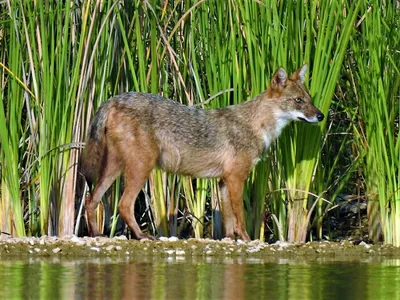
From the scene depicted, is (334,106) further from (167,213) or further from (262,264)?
(262,264)

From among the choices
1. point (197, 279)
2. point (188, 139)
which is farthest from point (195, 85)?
point (197, 279)

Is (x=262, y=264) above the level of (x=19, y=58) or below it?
below

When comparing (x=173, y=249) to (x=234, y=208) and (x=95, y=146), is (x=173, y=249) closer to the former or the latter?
(x=234, y=208)

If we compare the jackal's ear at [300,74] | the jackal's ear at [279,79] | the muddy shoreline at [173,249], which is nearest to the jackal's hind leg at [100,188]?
the muddy shoreline at [173,249]

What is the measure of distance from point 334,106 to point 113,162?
271 cm

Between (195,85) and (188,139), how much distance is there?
0.68 meters

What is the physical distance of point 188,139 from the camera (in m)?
11.1

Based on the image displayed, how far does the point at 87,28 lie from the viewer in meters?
10.8

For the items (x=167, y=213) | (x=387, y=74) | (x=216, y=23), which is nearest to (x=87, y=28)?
(x=216, y=23)

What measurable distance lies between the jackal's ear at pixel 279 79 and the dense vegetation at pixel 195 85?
138 mm

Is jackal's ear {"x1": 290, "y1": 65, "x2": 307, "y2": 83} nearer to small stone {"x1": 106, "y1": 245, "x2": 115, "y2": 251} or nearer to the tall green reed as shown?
the tall green reed

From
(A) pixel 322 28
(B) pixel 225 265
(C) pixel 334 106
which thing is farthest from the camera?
(C) pixel 334 106

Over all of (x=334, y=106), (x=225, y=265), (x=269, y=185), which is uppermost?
(x=334, y=106)

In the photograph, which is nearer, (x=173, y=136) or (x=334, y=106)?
(x=173, y=136)
